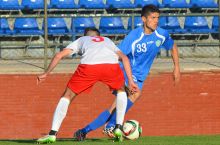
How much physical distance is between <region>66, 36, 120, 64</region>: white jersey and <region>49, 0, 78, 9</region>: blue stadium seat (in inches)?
385

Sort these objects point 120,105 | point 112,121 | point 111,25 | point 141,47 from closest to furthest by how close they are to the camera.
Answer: point 120,105 < point 112,121 < point 141,47 < point 111,25

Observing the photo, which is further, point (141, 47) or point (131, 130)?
point (141, 47)

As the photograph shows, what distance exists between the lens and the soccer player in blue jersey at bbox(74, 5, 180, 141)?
10.7 meters

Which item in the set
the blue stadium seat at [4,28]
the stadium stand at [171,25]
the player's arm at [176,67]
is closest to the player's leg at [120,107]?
the player's arm at [176,67]

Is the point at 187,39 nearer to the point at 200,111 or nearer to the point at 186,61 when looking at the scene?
the point at 186,61

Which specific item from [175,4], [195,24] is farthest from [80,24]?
[195,24]

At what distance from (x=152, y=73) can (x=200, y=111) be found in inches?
50.4

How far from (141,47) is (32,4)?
30.3 feet

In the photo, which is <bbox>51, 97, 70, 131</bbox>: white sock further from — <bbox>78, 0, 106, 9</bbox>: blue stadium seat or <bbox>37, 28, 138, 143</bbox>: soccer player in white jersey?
<bbox>78, 0, 106, 9</bbox>: blue stadium seat

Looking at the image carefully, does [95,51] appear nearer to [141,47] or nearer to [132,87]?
[132,87]

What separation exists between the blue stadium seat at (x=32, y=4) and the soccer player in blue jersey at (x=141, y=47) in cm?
891

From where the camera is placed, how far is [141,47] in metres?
10.9

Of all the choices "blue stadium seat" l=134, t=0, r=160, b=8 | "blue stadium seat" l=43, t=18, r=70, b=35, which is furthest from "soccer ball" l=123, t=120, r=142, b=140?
"blue stadium seat" l=134, t=0, r=160, b=8

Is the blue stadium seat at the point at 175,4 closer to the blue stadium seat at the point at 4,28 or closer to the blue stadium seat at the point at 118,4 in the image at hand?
the blue stadium seat at the point at 118,4
